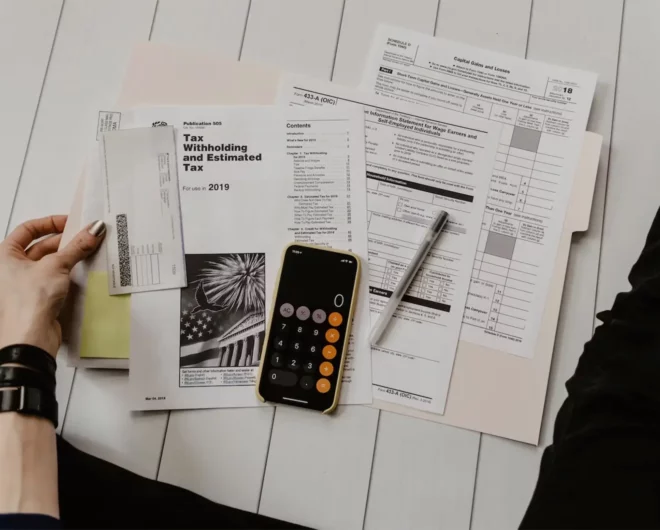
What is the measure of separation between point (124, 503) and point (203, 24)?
1.61 ft

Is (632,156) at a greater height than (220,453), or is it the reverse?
(632,156)

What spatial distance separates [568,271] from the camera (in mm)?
613

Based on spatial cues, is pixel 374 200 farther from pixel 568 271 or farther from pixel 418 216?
pixel 568 271

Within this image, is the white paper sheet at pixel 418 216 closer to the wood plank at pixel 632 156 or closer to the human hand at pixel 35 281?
the wood plank at pixel 632 156

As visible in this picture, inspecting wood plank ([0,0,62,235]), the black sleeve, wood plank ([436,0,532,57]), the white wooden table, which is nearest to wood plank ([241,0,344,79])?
the white wooden table

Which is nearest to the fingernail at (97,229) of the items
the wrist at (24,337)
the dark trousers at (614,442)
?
the wrist at (24,337)

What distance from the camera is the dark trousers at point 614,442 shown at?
17.6 inches

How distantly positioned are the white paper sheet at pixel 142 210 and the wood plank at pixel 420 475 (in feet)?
0.85

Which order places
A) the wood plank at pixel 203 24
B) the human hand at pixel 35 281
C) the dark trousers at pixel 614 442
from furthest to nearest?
the wood plank at pixel 203 24 < the human hand at pixel 35 281 < the dark trousers at pixel 614 442

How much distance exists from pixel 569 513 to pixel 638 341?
0.15 metres

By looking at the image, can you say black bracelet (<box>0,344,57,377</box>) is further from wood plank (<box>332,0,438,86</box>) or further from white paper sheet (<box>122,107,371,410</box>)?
wood plank (<box>332,0,438,86</box>)

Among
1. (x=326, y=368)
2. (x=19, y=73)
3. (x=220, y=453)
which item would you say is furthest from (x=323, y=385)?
(x=19, y=73)

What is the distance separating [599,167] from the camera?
630 millimetres

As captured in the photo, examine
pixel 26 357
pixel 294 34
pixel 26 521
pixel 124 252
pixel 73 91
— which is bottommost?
pixel 26 521
